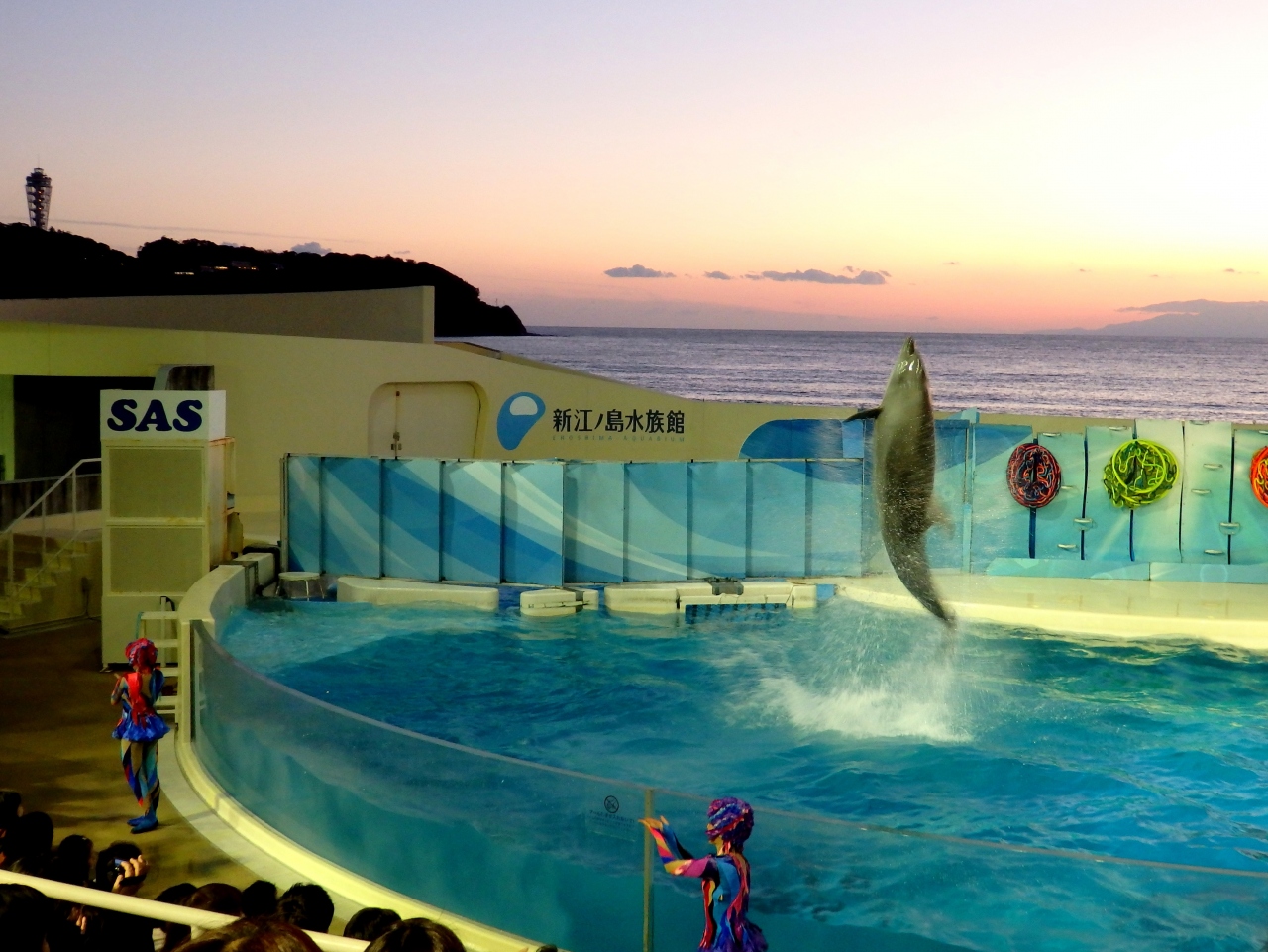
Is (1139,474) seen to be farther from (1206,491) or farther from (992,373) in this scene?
(992,373)

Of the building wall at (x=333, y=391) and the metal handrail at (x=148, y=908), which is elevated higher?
the building wall at (x=333, y=391)

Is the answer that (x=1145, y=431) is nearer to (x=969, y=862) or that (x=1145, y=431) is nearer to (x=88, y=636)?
(x=969, y=862)

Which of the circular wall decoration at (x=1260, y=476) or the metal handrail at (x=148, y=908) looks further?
the circular wall decoration at (x=1260, y=476)

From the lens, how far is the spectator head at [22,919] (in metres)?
2.92

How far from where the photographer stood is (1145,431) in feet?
44.4

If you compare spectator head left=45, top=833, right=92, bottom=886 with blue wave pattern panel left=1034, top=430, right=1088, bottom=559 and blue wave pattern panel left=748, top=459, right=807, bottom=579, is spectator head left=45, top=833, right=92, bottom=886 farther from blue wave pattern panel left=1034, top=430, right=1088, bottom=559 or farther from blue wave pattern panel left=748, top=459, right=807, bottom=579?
blue wave pattern panel left=1034, top=430, right=1088, bottom=559

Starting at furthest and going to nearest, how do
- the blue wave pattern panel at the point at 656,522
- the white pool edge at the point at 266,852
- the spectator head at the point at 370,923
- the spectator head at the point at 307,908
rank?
the blue wave pattern panel at the point at 656,522 → the white pool edge at the point at 266,852 → the spectator head at the point at 307,908 → the spectator head at the point at 370,923

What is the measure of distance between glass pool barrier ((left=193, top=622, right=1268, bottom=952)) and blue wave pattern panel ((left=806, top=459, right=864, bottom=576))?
9.18m

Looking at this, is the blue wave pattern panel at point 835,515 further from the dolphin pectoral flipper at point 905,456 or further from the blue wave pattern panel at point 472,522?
the dolphin pectoral flipper at point 905,456

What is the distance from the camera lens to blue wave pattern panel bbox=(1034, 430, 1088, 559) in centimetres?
1375

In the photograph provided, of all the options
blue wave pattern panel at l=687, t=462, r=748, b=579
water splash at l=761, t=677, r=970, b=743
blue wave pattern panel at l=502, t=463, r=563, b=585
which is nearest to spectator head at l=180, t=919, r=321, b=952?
water splash at l=761, t=677, r=970, b=743

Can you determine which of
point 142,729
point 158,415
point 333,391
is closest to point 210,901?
point 142,729

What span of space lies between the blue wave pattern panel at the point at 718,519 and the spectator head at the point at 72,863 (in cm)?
1043

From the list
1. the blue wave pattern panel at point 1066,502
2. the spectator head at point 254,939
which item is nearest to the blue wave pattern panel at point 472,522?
the blue wave pattern panel at point 1066,502
